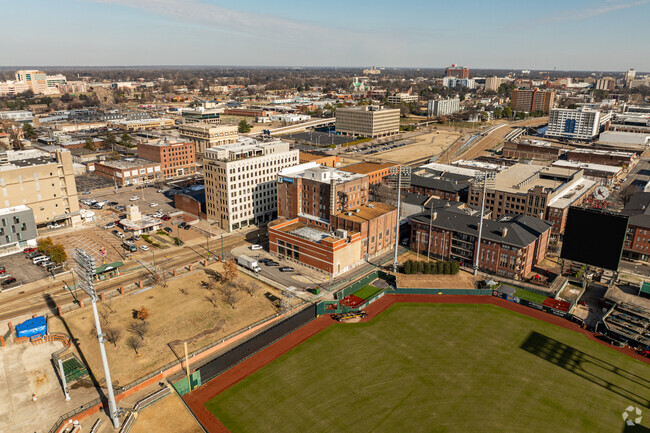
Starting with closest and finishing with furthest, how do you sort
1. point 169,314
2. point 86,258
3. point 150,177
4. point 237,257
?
point 86,258 → point 169,314 → point 237,257 → point 150,177

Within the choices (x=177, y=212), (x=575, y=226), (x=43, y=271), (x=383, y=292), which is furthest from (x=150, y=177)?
(x=575, y=226)

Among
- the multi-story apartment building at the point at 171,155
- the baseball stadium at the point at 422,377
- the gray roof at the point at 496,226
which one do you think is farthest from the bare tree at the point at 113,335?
the multi-story apartment building at the point at 171,155

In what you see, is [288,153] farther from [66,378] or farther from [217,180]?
[66,378]

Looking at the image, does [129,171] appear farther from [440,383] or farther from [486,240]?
[440,383]

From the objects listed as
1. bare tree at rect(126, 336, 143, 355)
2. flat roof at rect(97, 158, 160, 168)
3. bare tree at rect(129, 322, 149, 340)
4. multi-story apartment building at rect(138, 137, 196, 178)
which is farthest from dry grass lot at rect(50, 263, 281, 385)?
multi-story apartment building at rect(138, 137, 196, 178)

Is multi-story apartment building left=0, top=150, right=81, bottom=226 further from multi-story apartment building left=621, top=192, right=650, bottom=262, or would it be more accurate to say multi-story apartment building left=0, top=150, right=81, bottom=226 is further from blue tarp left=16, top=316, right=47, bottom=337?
multi-story apartment building left=621, top=192, right=650, bottom=262

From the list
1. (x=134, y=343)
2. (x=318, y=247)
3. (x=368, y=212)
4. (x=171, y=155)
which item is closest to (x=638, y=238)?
(x=368, y=212)
